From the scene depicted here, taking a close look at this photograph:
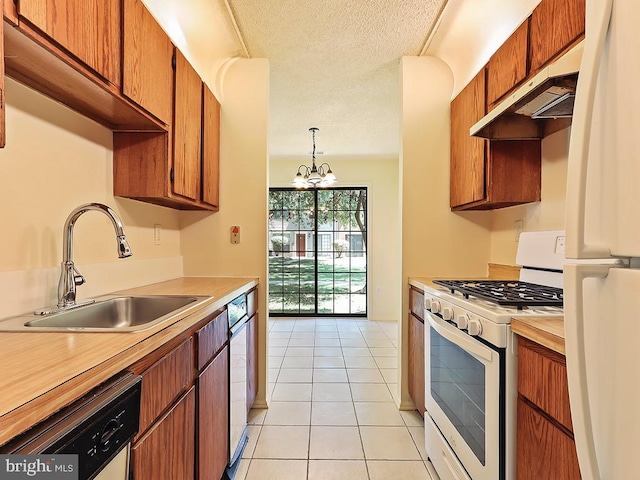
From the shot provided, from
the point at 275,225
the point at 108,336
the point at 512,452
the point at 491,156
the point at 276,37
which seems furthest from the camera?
the point at 275,225

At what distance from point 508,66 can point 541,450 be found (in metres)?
1.72

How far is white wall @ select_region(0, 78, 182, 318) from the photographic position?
1130mm

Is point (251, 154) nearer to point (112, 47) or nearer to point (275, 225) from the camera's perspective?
point (112, 47)

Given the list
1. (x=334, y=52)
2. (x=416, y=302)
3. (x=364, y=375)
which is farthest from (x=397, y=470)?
(x=334, y=52)

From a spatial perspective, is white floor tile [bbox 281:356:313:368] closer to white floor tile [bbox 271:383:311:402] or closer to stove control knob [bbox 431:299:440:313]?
white floor tile [bbox 271:383:311:402]

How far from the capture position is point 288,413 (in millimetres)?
2273

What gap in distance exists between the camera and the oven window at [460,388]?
1.24 m

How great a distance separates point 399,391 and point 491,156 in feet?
5.56

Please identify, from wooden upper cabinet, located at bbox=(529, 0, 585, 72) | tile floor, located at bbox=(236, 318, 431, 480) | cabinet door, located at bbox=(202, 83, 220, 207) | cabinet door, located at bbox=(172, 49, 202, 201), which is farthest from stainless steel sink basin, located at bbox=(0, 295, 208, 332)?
wooden upper cabinet, located at bbox=(529, 0, 585, 72)

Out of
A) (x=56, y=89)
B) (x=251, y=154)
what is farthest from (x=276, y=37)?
(x=56, y=89)

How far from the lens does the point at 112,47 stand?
1.21 metres

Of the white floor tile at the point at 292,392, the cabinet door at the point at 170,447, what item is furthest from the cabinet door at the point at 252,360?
the cabinet door at the point at 170,447

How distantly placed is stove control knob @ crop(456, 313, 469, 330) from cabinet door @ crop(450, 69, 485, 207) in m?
0.92

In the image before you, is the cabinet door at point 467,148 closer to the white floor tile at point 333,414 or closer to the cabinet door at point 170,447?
the white floor tile at point 333,414
